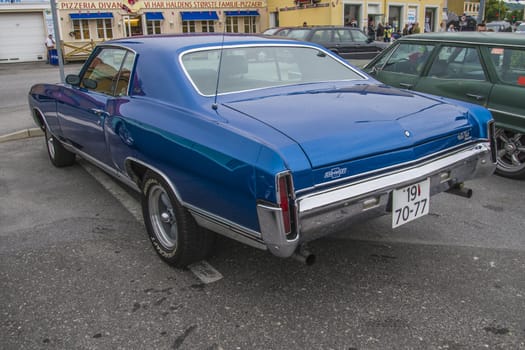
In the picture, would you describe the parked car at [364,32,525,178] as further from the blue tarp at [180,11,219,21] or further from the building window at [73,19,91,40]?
the blue tarp at [180,11,219,21]

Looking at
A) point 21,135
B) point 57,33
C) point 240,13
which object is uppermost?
point 240,13

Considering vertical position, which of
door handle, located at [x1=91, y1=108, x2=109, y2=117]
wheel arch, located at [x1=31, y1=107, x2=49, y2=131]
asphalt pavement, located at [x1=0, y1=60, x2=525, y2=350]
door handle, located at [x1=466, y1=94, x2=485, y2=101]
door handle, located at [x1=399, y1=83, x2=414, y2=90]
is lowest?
asphalt pavement, located at [x1=0, y1=60, x2=525, y2=350]

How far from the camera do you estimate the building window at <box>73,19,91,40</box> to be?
30.6m

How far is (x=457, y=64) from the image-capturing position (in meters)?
5.63

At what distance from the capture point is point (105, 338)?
262cm

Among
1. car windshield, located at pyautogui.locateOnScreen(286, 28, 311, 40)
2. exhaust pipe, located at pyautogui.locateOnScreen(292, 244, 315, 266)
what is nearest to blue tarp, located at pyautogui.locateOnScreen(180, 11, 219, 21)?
car windshield, located at pyautogui.locateOnScreen(286, 28, 311, 40)

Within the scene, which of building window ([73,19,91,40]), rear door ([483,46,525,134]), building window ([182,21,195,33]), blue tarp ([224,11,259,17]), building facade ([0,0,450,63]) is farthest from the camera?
blue tarp ([224,11,259,17])

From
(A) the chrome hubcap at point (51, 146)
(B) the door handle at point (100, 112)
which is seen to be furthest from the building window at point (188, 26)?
(B) the door handle at point (100, 112)

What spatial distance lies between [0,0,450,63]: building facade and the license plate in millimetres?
26669

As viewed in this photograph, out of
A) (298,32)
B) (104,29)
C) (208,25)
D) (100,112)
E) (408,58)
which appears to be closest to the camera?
(100,112)

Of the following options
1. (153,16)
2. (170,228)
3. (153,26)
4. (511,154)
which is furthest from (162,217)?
(153,26)

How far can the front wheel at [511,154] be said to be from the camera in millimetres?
5152

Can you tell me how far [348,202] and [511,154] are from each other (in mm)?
3421

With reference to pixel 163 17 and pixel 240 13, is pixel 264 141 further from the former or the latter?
pixel 240 13
